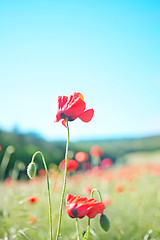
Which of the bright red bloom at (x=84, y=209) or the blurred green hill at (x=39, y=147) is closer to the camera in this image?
the bright red bloom at (x=84, y=209)

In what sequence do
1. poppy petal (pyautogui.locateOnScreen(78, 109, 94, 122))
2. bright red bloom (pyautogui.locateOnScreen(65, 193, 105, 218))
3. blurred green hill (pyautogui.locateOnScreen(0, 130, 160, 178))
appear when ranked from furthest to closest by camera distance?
1. blurred green hill (pyautogui.locateOnScreen(0, 130, 160, 178))
2. poppy petal (pyautogui.locateOnScreen(78, 109, 94, 122))
3. bright red bloom (pyautogui.locateOnScreen(65, 193, 105, 218))

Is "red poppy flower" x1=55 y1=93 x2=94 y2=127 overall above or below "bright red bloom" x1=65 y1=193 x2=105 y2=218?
above

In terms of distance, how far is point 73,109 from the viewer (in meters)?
1.17

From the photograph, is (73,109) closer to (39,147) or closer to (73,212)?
(73,212)

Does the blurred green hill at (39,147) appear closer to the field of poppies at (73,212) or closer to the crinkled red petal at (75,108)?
the field of poppies at (73,212)

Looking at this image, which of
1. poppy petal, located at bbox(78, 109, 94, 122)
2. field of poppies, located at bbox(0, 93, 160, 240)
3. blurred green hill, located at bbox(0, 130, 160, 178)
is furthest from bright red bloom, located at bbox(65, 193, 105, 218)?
blurred green hill, located at bbox(0, 130, 160, 178)

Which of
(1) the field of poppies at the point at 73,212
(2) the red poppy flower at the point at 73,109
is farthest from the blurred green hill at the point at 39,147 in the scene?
(2) the red poppy flower at the point at 73,109

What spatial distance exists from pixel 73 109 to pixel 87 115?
0.07 metres

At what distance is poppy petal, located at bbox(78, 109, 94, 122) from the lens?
120cm

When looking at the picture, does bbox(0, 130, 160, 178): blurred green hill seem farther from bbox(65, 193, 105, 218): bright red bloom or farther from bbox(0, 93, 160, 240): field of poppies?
bbox(65, 193, 105, 218): bright red bloom

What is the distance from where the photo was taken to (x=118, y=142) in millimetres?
19703

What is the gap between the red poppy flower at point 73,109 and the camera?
1.17m

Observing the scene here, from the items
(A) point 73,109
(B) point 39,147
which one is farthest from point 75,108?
(B) point 39,147

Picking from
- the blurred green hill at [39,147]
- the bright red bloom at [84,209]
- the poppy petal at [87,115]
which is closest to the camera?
the bright red bloom at [84,209]
